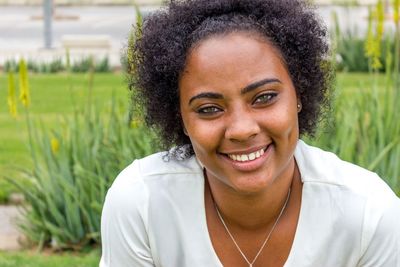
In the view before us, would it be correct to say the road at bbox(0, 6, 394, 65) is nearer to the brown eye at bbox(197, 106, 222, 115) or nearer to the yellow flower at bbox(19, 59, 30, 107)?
the yellow flower at bbox(19, 59, 30, 107)

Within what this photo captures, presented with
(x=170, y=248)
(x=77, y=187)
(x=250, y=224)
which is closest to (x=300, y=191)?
(x=250, y=224)

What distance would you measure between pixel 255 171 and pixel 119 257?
1.72 ft

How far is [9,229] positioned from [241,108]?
3185 mm

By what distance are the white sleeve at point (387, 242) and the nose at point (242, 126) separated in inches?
17.3

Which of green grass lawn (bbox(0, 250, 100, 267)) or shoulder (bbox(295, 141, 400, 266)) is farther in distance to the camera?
green grass lawn (bbox(0, 250, 100, 267))

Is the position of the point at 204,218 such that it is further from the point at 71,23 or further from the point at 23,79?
the point at 71,23

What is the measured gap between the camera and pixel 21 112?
8562 millimetres

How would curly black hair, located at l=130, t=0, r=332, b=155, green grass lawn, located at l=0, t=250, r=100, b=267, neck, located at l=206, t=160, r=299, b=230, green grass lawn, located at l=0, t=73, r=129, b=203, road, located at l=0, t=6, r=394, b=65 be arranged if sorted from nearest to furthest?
1. curly black hair, located at l=130, t=0, r=332, b=155
2. neck, located at l=206, t=160, r=299, b=230
3. green grass lawn, located at l=0, t=250, r=100, b=267
4. green grass lawn, located at l=0, t=73, r=129, b=203
5. road, located at l=0, t=6, r=394, b=65

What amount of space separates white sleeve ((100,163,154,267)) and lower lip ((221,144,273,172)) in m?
0.34

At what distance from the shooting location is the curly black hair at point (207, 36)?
2.78 m

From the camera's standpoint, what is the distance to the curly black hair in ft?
9.11

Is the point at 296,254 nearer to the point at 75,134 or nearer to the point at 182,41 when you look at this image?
the point at 182,41

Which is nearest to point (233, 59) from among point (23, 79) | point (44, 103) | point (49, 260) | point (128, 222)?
point (128, 222)

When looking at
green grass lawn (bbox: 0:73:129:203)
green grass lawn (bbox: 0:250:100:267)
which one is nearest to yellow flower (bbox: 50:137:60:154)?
green grass lawn (bbox: 0:250:100:267)
